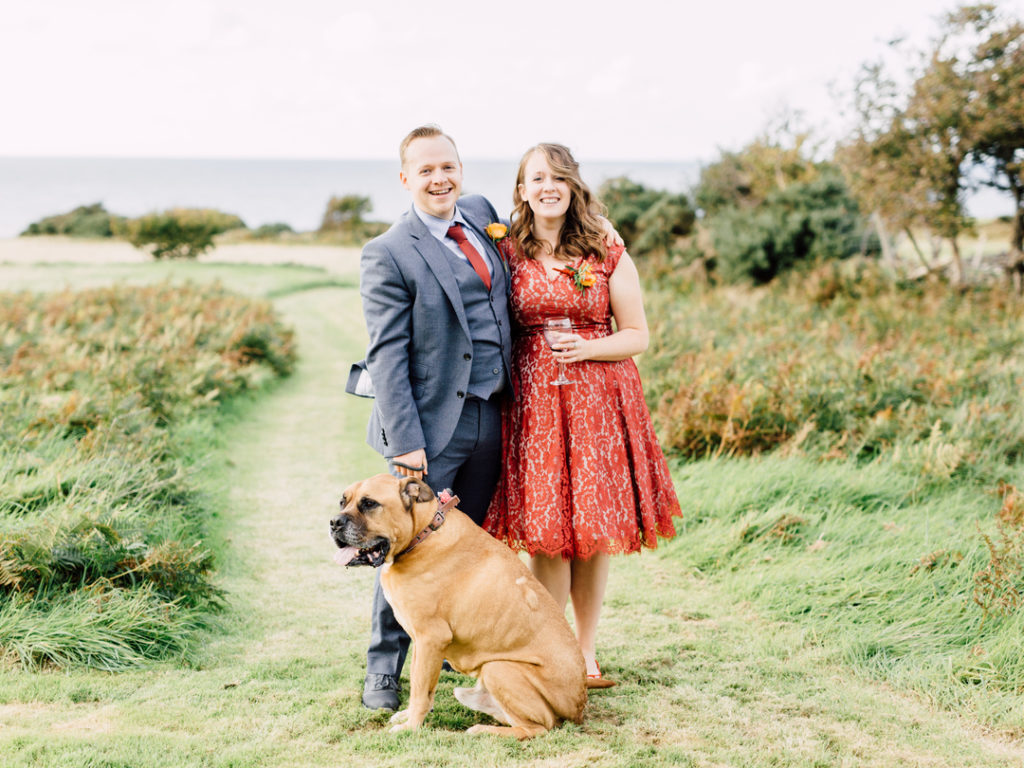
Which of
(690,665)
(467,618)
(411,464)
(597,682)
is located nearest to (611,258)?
(411,464)

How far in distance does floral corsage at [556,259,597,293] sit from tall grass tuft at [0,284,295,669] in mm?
2813

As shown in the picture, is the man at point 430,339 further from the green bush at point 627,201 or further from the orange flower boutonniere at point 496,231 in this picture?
the green bush at point 627,201

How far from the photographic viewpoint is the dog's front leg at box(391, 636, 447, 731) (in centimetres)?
350

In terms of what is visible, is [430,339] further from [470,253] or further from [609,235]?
[609,235]

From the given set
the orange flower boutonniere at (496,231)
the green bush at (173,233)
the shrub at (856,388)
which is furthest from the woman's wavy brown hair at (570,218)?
the green bush at (173,233)

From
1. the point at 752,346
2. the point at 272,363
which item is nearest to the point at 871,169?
the point at 752,346

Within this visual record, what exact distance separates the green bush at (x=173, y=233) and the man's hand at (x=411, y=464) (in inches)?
1182

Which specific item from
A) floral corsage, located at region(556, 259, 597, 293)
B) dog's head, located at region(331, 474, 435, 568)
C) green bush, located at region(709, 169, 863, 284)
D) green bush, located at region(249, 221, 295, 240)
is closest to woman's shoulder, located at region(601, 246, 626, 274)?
floral corsage, located at region(556, 259, 597, 293)

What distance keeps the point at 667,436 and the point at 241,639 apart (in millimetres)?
4056

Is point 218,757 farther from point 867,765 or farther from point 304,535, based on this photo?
point 304,535

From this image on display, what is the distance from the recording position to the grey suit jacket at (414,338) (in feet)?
12.2

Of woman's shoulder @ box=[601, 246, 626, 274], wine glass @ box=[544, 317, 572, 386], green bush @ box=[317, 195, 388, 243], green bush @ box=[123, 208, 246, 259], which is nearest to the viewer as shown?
wine glass @ box=[544, 317, 572, 386]

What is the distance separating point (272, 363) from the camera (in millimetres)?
13414

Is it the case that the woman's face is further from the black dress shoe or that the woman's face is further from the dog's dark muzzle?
the black dress shoe
